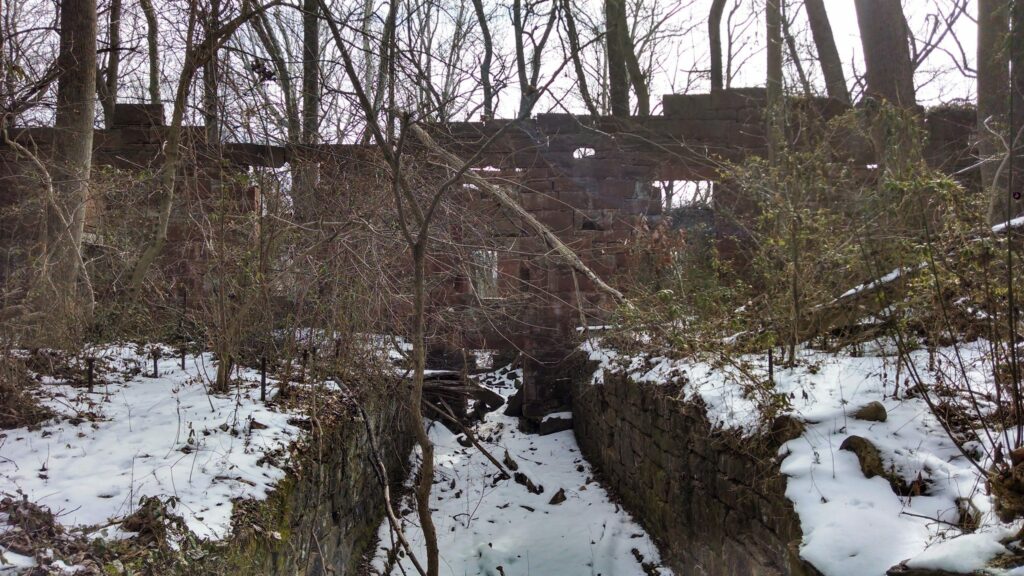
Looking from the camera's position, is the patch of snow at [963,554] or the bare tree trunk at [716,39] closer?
the patch of snow at [963,554]

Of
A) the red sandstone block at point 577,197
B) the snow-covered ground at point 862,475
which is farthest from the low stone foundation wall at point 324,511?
the red sandstone block at point 577,197

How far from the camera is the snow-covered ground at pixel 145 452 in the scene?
3191 mm

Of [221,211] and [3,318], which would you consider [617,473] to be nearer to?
[221,211]

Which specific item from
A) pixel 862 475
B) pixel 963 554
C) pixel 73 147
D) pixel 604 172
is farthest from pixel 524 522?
pixel 604 172

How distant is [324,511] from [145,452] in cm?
106

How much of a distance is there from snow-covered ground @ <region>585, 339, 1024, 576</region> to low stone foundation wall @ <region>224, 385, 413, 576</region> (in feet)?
7.55

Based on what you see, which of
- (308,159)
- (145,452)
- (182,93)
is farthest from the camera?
(308,159)

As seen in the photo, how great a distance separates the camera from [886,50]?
29.5 feet

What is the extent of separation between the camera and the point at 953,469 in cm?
285

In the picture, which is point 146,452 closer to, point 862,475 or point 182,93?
point 182,93

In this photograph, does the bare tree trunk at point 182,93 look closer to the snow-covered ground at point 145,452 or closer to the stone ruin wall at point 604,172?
the snow-covered ground at point 145,452

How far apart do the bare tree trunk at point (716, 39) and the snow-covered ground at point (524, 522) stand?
963 centimetres

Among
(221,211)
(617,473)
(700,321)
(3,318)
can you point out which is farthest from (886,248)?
(3,318)

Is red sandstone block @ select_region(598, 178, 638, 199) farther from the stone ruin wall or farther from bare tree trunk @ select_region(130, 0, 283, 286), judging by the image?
bare tree trunk @ select_region(130, 0, 283, 286)
